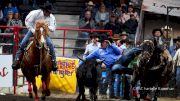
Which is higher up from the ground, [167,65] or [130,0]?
[130,0]

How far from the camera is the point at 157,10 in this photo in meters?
23.3

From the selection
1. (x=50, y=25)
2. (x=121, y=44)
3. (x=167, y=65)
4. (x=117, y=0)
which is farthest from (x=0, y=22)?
(x=167, y=65)

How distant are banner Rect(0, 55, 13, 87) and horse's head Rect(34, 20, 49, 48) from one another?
3568 mm

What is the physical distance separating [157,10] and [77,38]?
4093 millimetres

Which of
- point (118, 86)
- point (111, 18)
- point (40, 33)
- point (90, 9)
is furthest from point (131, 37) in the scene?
point (40, 33)

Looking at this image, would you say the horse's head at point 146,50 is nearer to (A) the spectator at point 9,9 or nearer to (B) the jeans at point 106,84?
(B) the jeans at point 106,84

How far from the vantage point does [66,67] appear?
20.1m

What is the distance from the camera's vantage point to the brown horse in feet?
52.2

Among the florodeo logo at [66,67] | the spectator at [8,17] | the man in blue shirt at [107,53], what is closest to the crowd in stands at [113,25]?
the man in blue shirt at [107,53]

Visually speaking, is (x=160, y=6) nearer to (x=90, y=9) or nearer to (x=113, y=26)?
(x=113, y=26)

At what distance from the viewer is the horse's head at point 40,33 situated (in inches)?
623

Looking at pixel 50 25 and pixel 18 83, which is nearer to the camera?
pixel 50 25

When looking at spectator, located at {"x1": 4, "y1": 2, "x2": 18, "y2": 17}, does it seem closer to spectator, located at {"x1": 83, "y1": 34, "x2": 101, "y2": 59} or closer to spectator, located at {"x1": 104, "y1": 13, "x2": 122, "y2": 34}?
spectator, located at {"x1": 104, "y1": 13, "x2": 122, "y2": 34}

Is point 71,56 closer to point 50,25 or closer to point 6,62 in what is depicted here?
point 6,62
